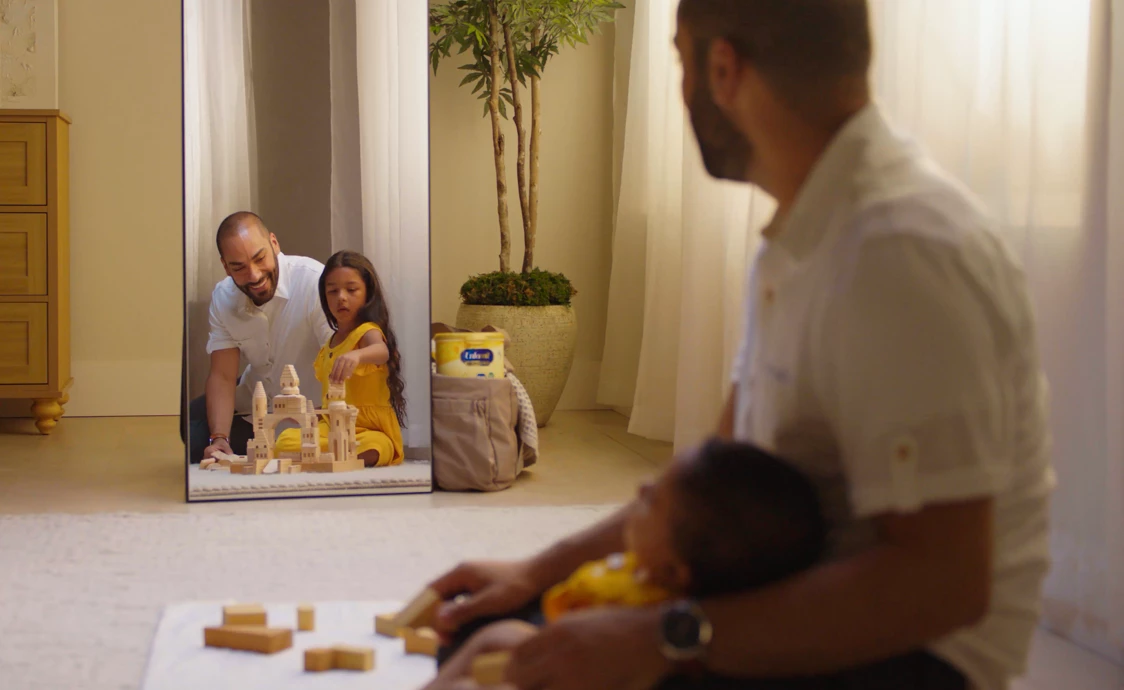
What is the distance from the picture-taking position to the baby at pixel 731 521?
872 millimetres

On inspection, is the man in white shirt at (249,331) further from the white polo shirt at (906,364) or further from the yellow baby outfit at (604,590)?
the white polo shirt at (906,364)

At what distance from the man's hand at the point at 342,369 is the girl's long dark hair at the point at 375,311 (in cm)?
9

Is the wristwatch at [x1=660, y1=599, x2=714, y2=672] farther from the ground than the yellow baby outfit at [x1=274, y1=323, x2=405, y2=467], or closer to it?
farther from the ground

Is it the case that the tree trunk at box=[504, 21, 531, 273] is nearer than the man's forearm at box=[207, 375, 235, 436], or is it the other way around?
the man's forearm at box=[207, 375, 235, 436]

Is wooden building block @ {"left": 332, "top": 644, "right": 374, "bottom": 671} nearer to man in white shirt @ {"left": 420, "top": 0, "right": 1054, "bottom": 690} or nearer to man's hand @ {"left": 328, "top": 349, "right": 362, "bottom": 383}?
man in white shirt @ {"left": 420, "top": 0, "right": 1054, "bottom": 690}

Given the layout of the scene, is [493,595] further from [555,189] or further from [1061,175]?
[555,189]

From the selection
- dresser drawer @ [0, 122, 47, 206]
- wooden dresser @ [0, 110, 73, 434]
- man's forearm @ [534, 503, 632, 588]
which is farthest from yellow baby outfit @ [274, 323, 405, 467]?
man's forearm @ [534, 503, 632, 588]

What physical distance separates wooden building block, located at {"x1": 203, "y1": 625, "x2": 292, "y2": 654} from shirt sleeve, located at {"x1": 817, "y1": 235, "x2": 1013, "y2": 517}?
128 cm

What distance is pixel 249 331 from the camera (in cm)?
311

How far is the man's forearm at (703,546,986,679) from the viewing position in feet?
2.66

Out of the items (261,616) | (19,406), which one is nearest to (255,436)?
(261,616)

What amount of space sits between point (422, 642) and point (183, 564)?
0.83m

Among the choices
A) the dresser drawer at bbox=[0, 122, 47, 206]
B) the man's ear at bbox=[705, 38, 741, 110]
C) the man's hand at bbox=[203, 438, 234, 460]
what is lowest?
the man's hand at bbox=[203, 438, 234, 460]

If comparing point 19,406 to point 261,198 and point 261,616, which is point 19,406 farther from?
point 261,616
